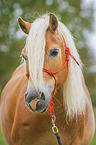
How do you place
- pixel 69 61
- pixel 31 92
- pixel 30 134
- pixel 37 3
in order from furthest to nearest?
1. pixel 37 3
2. pixel 30 134
3. pixel 69 61
4. pixel 31 92

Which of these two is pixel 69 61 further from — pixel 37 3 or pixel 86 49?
pixel 86 49

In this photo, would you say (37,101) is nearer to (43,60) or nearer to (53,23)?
(43,60)

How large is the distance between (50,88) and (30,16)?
45.5 ft

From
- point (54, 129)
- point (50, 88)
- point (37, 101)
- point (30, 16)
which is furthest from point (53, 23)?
point (30, 16)

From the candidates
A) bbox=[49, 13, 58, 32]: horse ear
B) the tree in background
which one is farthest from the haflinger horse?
the tree in background

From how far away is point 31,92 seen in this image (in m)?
2.01

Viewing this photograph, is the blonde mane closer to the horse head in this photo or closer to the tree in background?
the horse head

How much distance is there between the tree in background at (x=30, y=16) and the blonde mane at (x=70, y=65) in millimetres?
12383

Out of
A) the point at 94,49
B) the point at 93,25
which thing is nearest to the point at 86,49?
the point at 94,49

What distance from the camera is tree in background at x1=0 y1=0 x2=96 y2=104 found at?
52.5 feet

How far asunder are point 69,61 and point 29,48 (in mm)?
509

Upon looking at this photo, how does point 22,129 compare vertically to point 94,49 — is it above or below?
below

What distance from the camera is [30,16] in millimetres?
15305

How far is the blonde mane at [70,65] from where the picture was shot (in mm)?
2059
